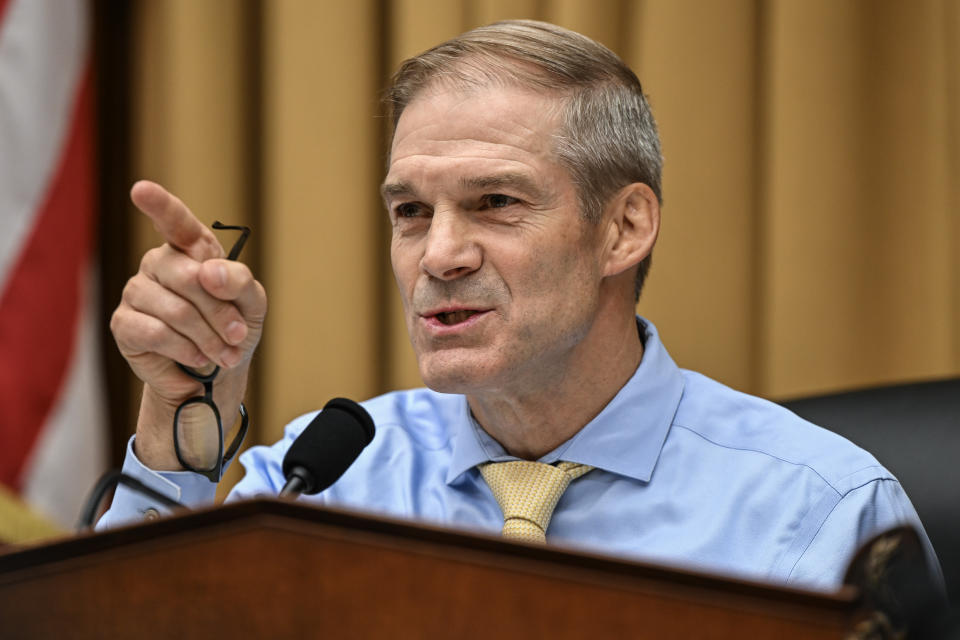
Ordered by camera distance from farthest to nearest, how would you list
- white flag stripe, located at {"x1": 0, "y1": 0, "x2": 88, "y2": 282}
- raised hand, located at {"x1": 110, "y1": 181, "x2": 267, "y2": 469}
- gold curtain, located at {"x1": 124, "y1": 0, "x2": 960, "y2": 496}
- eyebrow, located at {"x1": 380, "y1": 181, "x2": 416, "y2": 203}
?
white flag stripe, located at {"x1": 0, "y1": 0, "x2": 88, "y2": 282}
gold curtain, located at {"x1": 124, "y1": 0, "x2": 960, "y2": 496}
eyebrow, located at {"x1": 380, "y1": 181, "x2": 416, "y2": 203}
raised hand, located at {"x1": 110, "y1": 181, "x2": 267, "y2": 469}

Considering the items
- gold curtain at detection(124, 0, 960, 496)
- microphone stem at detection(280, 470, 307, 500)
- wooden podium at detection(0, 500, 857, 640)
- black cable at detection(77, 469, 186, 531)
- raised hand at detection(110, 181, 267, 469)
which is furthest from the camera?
gold curtain at detection(124, 0, 960, 496)

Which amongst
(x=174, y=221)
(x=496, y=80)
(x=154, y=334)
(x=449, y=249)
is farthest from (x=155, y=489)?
(x=496, y=80)

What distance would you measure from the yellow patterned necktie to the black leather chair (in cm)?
42

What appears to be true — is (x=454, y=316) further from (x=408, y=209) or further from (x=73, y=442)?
(x=73, y=442)

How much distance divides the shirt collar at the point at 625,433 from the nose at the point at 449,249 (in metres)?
0.28

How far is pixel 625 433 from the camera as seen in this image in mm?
1355

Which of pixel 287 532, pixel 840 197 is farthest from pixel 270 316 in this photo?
pixel 287 532

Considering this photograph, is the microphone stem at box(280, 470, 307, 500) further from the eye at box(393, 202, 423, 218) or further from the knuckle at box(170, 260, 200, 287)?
the eye at box(393, 202, 423, 218)

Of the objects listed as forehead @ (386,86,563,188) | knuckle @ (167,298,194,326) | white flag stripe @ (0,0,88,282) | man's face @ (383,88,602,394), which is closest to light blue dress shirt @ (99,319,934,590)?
man's face @ (383,88,602,394)

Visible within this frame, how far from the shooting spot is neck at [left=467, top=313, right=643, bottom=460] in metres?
1.37

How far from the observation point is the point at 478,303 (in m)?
1.27

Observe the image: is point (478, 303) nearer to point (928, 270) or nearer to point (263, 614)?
point (263, 614)

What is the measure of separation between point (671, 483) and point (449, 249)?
43 centimetres

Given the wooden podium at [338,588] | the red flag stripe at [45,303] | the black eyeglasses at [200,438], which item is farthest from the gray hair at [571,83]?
the red flag stripe at [45,303]
